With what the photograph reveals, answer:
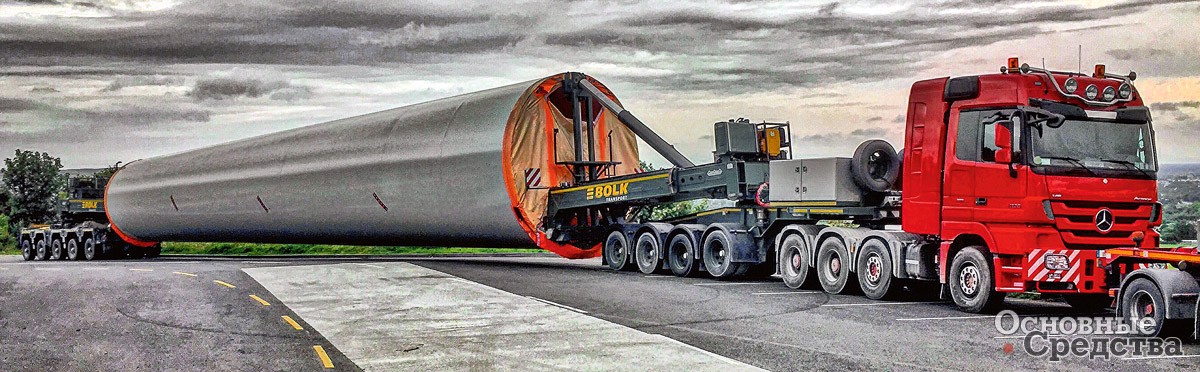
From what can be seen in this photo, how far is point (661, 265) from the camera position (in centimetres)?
2058

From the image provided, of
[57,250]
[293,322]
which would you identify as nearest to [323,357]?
[293,322]

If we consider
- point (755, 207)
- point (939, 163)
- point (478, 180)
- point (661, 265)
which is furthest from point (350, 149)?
point (939, 163)

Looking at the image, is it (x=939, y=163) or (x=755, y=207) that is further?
(x=755, y=207)

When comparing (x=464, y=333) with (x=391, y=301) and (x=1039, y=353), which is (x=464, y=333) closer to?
(x=391, y=301)

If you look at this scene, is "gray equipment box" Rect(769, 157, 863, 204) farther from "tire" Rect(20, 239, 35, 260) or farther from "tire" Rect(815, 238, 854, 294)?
"tire" Rect(20, 239, 35, 260)

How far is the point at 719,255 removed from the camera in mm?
19031

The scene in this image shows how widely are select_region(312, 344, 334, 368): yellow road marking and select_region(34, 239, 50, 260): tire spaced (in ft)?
110

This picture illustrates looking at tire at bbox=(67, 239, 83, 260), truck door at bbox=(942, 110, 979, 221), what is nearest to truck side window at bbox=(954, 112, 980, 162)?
truck door at bbox=(942, 110, 979, 221)

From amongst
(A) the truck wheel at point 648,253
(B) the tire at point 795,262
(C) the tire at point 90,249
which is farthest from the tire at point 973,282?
(C) the tire at point 90,249

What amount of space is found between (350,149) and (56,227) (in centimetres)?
1806

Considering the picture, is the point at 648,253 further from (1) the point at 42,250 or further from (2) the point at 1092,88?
(1) the point at 42,250

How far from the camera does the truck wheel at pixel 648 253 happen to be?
20.5 m

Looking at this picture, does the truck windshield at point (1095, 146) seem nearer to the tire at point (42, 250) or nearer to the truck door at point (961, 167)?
the truck door at point (961, 167)

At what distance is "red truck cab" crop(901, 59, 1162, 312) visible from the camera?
1273 centimetres
